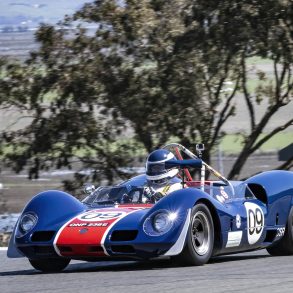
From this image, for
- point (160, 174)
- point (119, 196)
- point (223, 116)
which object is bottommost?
point (119, 196)

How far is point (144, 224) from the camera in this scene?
10109mm

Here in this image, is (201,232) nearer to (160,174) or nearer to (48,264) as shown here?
(160,174)

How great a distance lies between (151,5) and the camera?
73.1 feet

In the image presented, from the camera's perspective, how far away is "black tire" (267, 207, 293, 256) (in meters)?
12.3

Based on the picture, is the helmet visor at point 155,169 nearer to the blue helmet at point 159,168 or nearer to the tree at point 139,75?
the blue helmet at point 159,168

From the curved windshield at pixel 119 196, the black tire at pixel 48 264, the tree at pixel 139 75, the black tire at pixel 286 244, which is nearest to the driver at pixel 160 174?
the curved windshield at pixel 119 196

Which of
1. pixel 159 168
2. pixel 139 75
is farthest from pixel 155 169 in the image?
pixel 139 75

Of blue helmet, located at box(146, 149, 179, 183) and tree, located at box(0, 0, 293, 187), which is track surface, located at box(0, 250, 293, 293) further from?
tree, located at box(0, 0, 293, 187)

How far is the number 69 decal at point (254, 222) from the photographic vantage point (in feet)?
37.7

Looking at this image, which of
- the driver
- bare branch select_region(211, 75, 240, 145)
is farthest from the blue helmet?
bare branch select_region(211, 75, 240, 145)

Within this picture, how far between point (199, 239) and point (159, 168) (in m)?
1.14

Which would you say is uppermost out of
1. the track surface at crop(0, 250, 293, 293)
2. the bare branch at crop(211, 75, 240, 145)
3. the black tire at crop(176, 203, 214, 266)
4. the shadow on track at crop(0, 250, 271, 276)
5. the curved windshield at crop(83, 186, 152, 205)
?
the bare branch at crop(211, 75, 240, 145)

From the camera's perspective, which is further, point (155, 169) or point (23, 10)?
point (23, 10)

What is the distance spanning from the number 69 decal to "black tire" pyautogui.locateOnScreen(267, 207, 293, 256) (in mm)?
567
